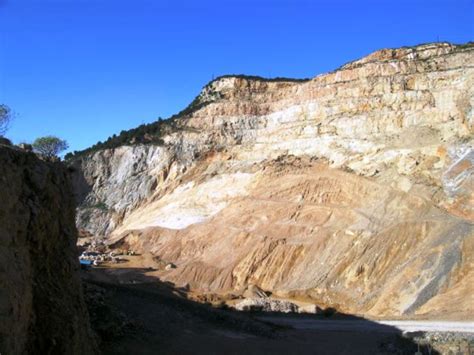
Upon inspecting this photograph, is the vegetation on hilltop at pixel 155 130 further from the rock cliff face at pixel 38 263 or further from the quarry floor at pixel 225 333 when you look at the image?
the rock cliff face at pixel 38 263

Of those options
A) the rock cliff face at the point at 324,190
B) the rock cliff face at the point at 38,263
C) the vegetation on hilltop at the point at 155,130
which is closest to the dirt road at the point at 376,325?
the rock cliff face at the point at 324,190

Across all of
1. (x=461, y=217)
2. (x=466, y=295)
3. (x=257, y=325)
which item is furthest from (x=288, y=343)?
(x=461, y=217)

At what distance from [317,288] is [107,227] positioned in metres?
30.3

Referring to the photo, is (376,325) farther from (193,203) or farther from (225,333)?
(193,203)

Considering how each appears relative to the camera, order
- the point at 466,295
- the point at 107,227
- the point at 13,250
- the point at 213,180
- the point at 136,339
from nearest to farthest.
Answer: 1. the point at 13,250
2. the point at 136,339
3. the point at 466,295
4. the point at 213,180
5. the point at 107,227

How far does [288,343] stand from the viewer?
791 inches

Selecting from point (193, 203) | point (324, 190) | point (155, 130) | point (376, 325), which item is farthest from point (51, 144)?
point (376, 325)

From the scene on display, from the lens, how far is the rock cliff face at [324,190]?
31.0m

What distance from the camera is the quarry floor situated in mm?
16562

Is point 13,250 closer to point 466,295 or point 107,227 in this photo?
point 466,295

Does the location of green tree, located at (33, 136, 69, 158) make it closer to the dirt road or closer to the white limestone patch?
the white limestone patch

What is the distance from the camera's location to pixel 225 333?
1950 centimetres

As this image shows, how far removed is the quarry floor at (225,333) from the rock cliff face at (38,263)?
3.75 m

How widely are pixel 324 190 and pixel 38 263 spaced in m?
31.2
